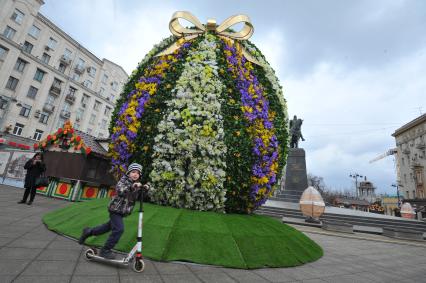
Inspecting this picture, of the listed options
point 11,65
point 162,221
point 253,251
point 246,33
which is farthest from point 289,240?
point 11,65

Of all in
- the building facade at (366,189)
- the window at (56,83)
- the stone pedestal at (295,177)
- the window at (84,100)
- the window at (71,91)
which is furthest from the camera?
the building facade at (366,189)

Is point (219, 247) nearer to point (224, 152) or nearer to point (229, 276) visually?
point (229, 276)

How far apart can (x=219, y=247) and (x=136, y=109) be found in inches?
180

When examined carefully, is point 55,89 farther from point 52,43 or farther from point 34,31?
point 34,31

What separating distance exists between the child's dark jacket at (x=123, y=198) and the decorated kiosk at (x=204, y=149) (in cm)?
107

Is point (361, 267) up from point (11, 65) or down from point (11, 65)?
down

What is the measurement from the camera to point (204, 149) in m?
6.18

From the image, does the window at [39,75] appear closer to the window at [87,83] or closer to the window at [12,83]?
the window at [12,83]

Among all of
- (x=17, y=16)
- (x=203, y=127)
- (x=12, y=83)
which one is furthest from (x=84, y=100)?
(x=203, y=127)

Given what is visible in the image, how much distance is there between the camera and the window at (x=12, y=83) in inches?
1201

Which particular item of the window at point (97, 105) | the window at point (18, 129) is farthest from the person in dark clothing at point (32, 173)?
the window at point (97, 105)

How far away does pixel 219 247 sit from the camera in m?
4.81

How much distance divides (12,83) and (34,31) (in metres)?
8.65

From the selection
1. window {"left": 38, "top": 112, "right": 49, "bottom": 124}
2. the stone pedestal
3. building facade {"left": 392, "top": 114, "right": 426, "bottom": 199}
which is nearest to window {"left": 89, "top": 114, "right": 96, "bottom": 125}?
window {"left": 38, "top": 112, "right": 49, "bottom": 124}
